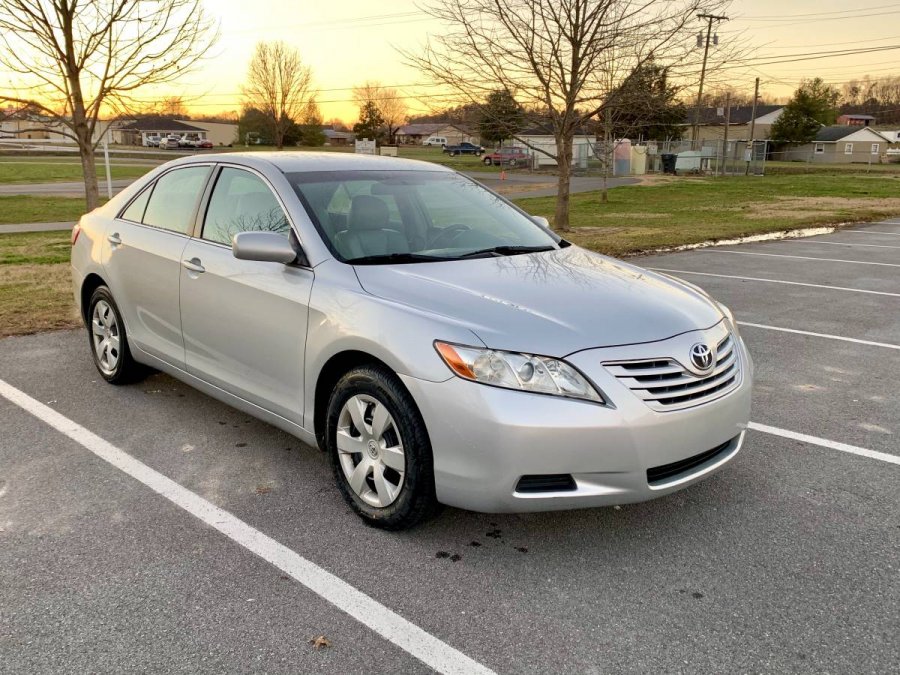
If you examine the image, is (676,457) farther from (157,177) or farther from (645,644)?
(157,177)

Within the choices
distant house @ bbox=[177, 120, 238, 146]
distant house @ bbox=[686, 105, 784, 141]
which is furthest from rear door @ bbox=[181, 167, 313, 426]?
distant house @ bbox=[177, 120, 238, 146]

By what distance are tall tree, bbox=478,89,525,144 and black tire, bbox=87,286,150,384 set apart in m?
10.4

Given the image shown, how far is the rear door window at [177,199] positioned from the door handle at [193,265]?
0.25m

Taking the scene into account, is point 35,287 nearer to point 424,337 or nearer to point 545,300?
point 424,337

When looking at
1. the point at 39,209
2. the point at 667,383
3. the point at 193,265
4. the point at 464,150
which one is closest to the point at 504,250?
the point at 667,383

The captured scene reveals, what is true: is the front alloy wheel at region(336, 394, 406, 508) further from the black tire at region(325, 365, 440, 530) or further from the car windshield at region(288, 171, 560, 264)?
the car windshield at region(288, 171, 560, 264)

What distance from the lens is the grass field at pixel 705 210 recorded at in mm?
14695

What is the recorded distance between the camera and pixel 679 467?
3.20 metres

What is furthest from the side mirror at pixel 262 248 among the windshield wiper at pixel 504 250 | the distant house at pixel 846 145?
the distant house at pixel 846 145

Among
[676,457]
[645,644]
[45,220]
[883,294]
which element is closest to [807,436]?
[676,457]

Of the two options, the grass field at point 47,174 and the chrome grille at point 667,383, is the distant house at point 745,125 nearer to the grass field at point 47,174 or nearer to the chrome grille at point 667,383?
the grass field at point 47,174

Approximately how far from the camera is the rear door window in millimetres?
4605

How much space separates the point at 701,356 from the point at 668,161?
4543 centimetres

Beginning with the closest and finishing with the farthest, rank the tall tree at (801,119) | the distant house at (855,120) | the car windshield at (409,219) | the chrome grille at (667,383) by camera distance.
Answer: the chrome grille at (667,383), the car windshield at (409,219), the tall tree at (801,119), the distant house at (855,120)
